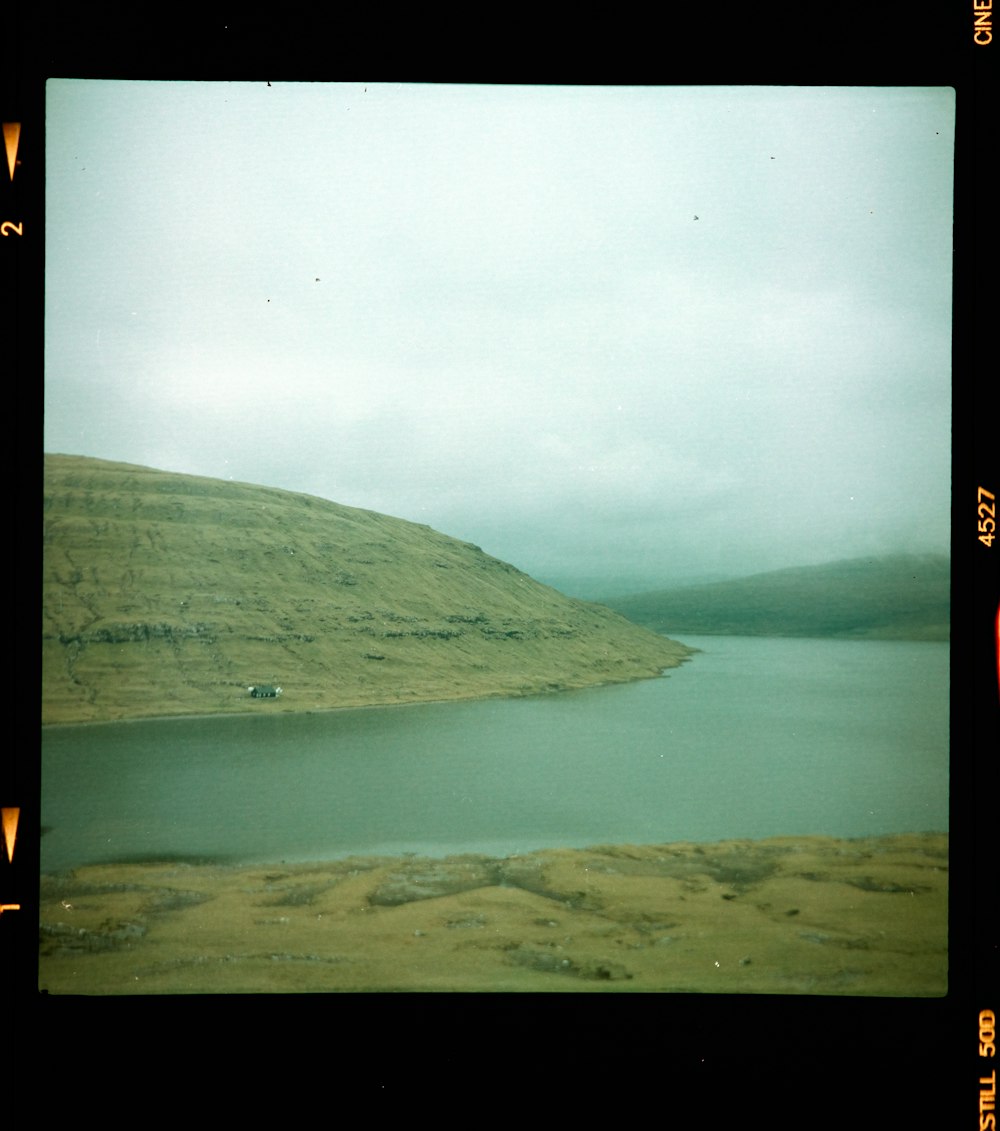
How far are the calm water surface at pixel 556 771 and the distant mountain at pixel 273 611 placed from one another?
0.11m

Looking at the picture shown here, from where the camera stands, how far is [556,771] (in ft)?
7.56

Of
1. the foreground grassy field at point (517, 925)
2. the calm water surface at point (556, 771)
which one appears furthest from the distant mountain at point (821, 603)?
the foreground grassy field at point (517, 925)

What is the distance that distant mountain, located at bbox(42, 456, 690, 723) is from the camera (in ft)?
6.95

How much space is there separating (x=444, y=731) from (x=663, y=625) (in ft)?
2.51

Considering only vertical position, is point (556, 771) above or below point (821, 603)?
below

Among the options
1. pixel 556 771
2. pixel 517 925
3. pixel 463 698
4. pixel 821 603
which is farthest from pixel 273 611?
pixel 821 603

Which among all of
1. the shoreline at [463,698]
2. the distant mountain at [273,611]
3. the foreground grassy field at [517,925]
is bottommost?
the foreground grassy field at [517,925]

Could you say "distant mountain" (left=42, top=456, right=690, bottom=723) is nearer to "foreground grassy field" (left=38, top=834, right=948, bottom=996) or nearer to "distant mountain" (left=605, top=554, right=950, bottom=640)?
"distant mountain" (left=605, top=554, right=950, bottom=640)

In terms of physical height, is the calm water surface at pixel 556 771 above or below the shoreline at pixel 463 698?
below

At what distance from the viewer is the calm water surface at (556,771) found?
6.98ft

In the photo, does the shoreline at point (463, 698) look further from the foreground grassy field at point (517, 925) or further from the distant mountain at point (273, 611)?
the foreground grassy field at point (517, 925)

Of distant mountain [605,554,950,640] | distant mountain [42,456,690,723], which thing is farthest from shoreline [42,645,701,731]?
distant mountain [605,554,950,640]

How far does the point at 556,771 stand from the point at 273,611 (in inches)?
39.1

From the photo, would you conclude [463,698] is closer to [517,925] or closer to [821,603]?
[517,925]
